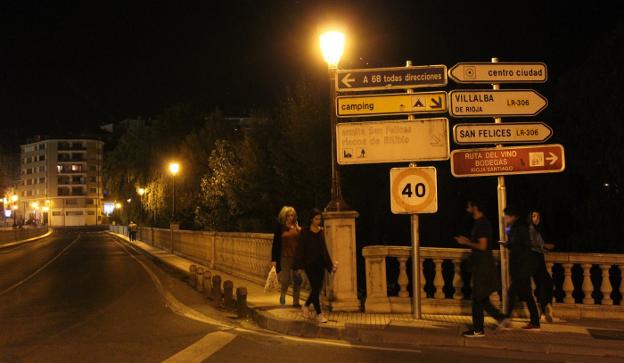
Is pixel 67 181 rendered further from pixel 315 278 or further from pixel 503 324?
pixel 503 324

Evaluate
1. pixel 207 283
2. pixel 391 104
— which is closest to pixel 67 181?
pixel 207 283

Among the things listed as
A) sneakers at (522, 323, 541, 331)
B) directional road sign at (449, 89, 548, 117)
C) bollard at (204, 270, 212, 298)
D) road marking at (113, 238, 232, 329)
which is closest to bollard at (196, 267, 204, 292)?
bollard at (204, 270, 212, 298)

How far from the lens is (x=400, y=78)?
33.1ft

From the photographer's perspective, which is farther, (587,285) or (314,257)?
(587,285)

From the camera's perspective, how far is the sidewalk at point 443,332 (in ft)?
26.0

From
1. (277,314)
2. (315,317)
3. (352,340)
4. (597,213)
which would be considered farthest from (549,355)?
(597,213)

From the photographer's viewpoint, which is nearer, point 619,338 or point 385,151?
point 619,338

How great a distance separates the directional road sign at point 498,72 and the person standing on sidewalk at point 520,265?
2279 millimetres

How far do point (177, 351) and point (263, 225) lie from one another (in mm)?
17638

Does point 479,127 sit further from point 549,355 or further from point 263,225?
point 263,225

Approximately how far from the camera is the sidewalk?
7918 mm

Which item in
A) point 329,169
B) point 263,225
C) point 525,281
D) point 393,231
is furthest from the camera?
point 263,225

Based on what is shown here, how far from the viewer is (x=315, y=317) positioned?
9.50 metres

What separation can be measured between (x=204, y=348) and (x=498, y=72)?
611cm
